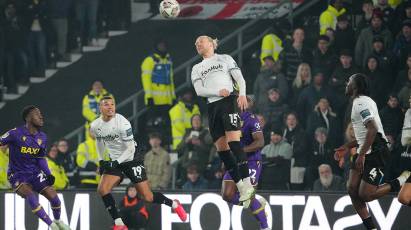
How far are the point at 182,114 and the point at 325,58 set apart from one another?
296 centimetres

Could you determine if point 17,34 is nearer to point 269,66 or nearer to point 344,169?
point 269,66

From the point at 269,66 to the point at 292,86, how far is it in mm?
570

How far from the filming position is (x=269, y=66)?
26.7 metres

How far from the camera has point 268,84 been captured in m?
26.5

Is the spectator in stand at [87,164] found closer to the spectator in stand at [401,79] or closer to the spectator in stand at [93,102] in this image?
the spectator in stand at [93,102]

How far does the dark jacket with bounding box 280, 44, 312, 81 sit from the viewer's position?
88.1ft

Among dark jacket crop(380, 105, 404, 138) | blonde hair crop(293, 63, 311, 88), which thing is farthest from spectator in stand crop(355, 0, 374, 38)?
dark jacket crop(380, 105, 404, 138)

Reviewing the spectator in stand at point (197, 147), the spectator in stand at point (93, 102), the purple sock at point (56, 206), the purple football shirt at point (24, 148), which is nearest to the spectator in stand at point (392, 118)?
the spectator in stand at point (197, 147)

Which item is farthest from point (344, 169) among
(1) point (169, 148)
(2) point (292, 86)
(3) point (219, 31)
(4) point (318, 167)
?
(3) point (219, 31)

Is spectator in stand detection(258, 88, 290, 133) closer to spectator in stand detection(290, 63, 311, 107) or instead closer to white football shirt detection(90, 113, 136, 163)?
spectator in stand detection(290, 63, 311, 107)

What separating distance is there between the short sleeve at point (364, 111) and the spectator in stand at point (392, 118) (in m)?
4.91

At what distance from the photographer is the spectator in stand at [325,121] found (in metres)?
25.6

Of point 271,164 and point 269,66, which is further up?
point 269,66

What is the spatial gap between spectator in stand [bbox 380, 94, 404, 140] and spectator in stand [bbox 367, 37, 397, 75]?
34.0 inches
